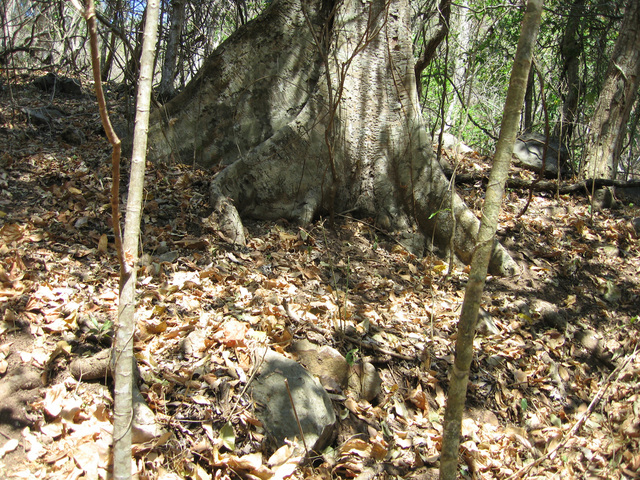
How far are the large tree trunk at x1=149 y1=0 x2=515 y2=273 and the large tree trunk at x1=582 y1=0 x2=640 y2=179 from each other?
10.0 feet

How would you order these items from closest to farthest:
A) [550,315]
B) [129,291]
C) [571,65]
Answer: [129,291] → [550,315] → [571,65]

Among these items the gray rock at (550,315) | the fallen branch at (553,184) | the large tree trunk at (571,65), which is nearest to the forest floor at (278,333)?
the gray rock at (550,315)

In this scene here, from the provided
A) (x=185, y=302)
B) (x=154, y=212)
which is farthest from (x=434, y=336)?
(x=154, y=212)

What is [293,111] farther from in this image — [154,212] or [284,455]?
[284,455]

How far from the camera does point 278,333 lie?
3.04 metres

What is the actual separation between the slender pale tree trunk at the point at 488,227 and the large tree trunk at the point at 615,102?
5.39 metres

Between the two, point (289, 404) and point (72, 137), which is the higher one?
point (72, 137)

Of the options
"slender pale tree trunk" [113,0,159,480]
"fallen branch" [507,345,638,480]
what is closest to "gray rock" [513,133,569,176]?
"fallen branch" [507,345,638,480]

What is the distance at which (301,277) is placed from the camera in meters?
3.88

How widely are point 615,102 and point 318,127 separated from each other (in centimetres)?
457

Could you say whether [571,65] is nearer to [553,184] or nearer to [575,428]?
[553,184]

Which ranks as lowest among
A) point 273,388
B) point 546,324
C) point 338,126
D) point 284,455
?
point 284,455

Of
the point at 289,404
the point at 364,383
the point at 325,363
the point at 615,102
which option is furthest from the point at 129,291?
the point at 615,102

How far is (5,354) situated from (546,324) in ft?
13.6
